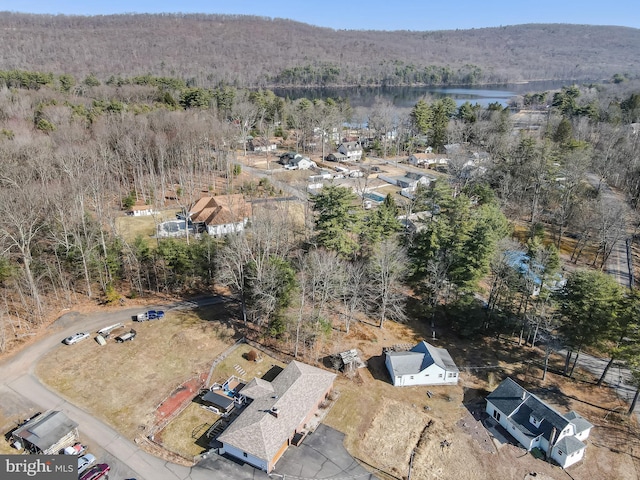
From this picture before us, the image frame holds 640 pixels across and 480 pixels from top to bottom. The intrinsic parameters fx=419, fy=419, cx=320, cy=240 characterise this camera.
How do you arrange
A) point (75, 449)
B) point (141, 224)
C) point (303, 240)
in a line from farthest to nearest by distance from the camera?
1. point (141, 224)
2. point (303, 240)
3. point (75, 449)

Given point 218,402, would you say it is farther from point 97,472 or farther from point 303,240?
point 303,240

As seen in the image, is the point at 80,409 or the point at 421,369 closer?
the point at 80,409

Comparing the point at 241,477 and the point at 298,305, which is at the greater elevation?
the point at 298,305

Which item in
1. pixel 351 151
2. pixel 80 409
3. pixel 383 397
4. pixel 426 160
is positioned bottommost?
pixel 383 397

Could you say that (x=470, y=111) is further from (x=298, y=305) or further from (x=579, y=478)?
(x=579, y=478)

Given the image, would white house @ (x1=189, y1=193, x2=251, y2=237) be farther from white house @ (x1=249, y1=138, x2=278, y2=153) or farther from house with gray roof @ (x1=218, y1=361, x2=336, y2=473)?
white house @ (x1=249, y1=138, x2=278, y2=153)

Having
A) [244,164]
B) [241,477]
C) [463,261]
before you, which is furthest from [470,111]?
[241,477]

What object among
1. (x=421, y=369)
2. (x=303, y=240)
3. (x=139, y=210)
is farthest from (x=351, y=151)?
(x=421, y=369)
